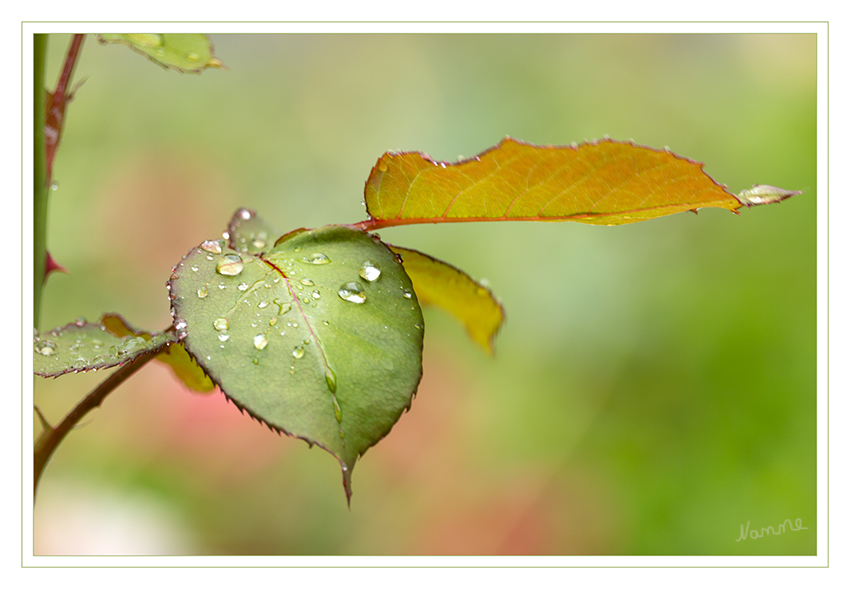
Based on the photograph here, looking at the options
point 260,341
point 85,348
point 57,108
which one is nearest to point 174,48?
point 57,108

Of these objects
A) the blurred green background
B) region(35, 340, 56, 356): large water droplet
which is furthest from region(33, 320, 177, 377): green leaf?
the blurred green background

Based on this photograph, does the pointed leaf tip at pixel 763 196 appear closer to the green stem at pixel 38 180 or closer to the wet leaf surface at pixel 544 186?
the wet leaf surface at pixel 544 186

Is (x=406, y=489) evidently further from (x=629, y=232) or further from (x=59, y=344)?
(x=59, y=344)

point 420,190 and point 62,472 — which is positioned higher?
point 420,190
